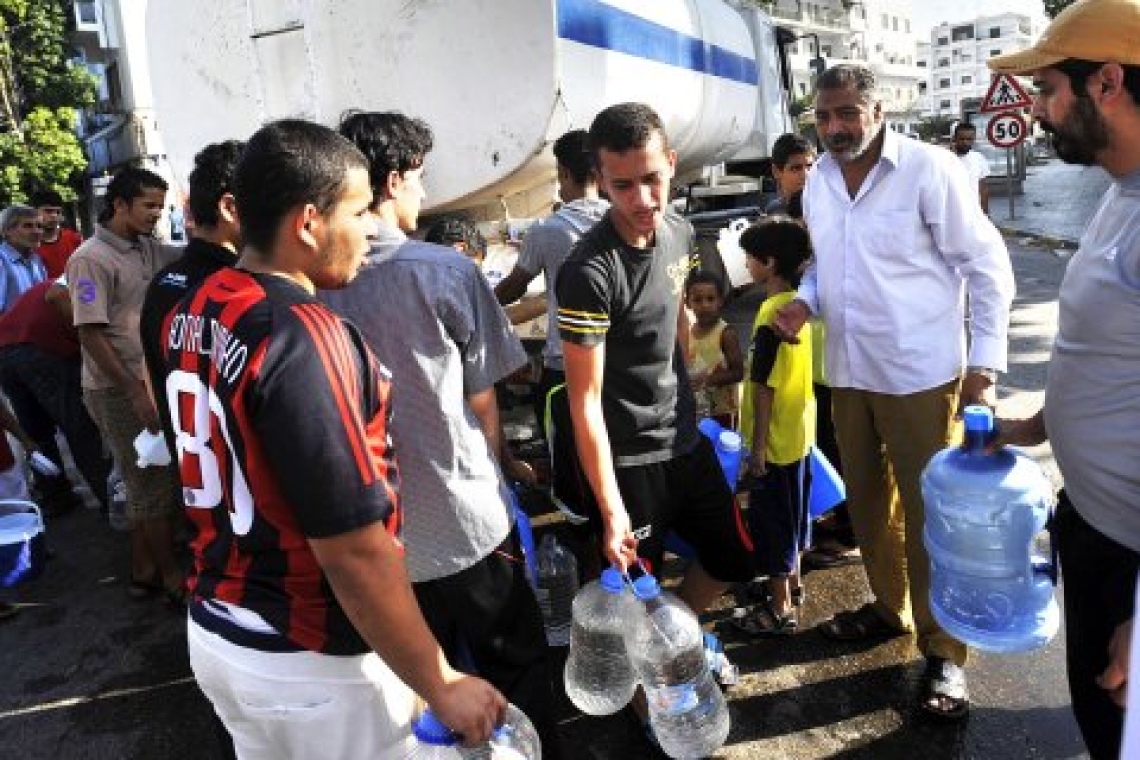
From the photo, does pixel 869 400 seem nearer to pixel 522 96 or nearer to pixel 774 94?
pixel 522 96

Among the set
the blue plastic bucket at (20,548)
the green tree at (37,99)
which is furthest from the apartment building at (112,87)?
the blue plastic bucket at (20,548)

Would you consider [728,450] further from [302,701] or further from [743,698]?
[302,701]

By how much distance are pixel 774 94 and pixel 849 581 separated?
822cm

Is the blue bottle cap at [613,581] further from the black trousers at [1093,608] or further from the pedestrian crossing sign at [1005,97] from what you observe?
the pedestrian crossing sign at [1005,97]

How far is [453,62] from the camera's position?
11.9 feet

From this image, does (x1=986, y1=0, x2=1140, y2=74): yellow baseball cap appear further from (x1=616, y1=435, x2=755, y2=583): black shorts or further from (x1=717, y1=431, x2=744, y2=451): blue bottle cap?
(x1=717, y1=431, x2=744, y2=451): blue bottle cap

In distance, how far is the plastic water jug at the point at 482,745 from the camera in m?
1.48

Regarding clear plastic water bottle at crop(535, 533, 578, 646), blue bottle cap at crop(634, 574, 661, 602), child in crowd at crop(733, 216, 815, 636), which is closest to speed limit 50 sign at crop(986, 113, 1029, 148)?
child in crowd at crop(733, 216, 815, 636)

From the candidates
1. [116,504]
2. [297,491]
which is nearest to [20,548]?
[116,504]

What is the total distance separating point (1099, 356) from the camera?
180cm

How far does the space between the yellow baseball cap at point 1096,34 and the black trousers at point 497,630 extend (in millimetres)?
1670

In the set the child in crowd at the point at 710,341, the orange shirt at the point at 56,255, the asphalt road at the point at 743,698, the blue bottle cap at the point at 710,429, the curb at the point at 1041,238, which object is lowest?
the asphalt road at the point at 743,698

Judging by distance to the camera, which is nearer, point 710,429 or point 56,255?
point 710,429

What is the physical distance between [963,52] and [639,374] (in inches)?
4163
